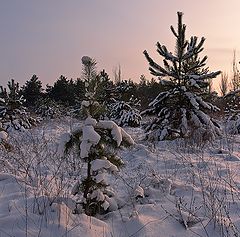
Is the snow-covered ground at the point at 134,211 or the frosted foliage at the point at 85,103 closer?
the snow-covered ground at the point at 134,211

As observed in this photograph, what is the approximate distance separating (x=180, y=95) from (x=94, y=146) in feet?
25.0

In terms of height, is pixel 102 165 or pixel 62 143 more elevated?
pixel 62 143

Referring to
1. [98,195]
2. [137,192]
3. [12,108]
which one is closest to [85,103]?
[98,195]

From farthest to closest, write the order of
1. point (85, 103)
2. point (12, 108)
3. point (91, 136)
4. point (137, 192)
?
1. point (12, 108)
2. point (137, 192)
3. point (85, 103)
4. point (91, 136)

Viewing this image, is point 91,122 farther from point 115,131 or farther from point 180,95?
point 180,95

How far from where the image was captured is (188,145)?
28.8 ft

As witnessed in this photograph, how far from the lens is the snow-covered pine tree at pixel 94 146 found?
140 inches

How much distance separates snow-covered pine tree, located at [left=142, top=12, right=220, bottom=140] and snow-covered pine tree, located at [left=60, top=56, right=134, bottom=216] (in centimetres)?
697

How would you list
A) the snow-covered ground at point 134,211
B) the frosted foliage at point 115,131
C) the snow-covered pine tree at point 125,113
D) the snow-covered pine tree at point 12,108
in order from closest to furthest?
the snow-covered ground at point 134,211, the frosted foliage at point 115,131, the snow-covered pine tree at point 12,108, the snow-covered pine tree at point 125,113

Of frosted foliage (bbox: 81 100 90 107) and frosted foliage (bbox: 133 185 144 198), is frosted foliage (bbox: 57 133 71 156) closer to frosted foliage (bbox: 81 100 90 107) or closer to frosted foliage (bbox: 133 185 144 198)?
frosted foliage (bbox: 81 100 90 107)

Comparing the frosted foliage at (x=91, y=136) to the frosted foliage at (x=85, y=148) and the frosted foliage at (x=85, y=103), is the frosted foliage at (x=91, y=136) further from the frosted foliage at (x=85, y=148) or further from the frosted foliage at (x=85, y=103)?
the frosted foliage at (x=85, y=103)

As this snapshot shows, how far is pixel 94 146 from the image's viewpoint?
12.2 feet

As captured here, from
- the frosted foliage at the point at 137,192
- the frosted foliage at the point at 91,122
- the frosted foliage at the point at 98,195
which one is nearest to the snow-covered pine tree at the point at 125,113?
the frosted foliage at the point at 137,192

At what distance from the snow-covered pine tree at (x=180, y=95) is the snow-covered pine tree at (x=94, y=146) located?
6.97 meters
